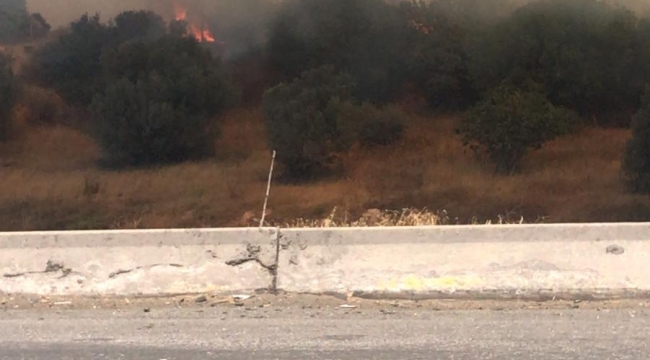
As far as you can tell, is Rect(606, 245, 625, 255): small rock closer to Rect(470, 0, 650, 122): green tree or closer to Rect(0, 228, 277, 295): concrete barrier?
Rect(0, 228, 277, 295): concrete barrier

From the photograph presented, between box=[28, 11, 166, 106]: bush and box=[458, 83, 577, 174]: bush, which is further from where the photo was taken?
box=[28, 11, 166, 106]: bush

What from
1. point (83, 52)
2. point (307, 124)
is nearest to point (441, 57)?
point (307, 124)

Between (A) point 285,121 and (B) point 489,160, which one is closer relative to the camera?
(B) point 489,160

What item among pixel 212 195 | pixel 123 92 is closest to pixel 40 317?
pixel 212 195

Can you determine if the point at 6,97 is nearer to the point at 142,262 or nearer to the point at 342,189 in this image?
the point at 342,189

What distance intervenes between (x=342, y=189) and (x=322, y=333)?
16.7 meters

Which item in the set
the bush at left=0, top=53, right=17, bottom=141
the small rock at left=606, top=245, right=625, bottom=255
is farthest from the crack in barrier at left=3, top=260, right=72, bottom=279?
the bush at left=0, top=53, right=17, bottom=141

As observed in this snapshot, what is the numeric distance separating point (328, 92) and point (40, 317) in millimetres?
21418

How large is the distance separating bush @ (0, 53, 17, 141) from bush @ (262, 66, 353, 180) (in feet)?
39.3

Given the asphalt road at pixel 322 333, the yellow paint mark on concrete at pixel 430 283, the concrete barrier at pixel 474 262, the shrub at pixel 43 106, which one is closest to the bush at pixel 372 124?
the shrub at pixel 43 106

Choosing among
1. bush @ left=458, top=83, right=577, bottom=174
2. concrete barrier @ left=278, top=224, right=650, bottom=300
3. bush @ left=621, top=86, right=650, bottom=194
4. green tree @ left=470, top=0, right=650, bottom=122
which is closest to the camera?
concrete barrier @ left=278, top=224, right=650, bottom=300

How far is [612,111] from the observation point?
31.6 metres

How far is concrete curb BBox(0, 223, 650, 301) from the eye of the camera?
6.83 metres

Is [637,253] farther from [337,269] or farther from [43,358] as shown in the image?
[43,358]
